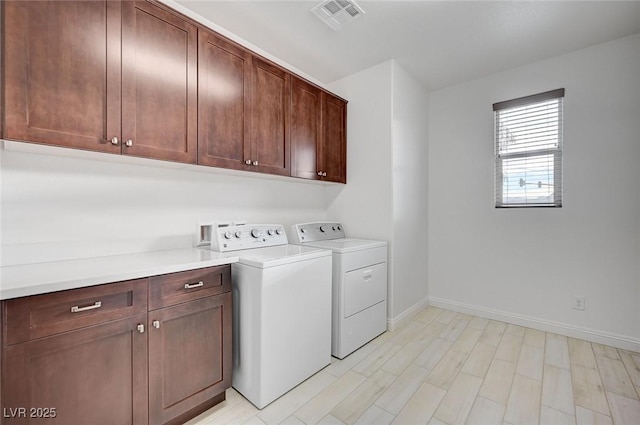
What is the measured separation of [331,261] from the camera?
2.13 metres

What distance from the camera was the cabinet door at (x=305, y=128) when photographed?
250 cm

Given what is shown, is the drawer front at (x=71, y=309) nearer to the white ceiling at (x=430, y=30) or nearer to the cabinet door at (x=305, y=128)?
the cabinet door at (x=305, y=128)

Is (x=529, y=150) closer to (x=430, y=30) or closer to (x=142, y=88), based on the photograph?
(x=430, y=30)

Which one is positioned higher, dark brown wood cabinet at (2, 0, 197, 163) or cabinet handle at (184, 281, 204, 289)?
dark brown wood cabinet at (2, 0, 197, 163)

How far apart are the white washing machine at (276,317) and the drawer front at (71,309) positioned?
569 millimetres

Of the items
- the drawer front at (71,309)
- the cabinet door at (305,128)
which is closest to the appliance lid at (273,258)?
the drawer front at (71,309)

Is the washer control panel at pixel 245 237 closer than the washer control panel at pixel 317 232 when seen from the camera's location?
Yes

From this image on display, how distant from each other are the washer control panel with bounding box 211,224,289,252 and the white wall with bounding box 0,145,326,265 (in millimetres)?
264

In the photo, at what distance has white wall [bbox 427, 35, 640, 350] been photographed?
7.80 ft

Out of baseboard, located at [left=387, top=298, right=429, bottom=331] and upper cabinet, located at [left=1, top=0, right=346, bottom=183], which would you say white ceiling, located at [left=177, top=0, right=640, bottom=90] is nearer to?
upper cabinet, located at [left=1, top=0, right=346, bottom=183]

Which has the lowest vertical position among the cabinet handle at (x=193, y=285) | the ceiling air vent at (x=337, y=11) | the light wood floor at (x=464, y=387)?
the light wood floor at (x=464, y=387)

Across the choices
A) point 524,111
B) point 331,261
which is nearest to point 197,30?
point 331,261

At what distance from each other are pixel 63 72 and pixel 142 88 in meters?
0.33

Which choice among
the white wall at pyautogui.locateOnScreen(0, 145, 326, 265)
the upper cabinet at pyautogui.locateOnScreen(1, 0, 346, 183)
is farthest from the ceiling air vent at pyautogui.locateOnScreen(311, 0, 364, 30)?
the white wall at pyautogui.locateOnScreen(0, 145, 326, 265)
